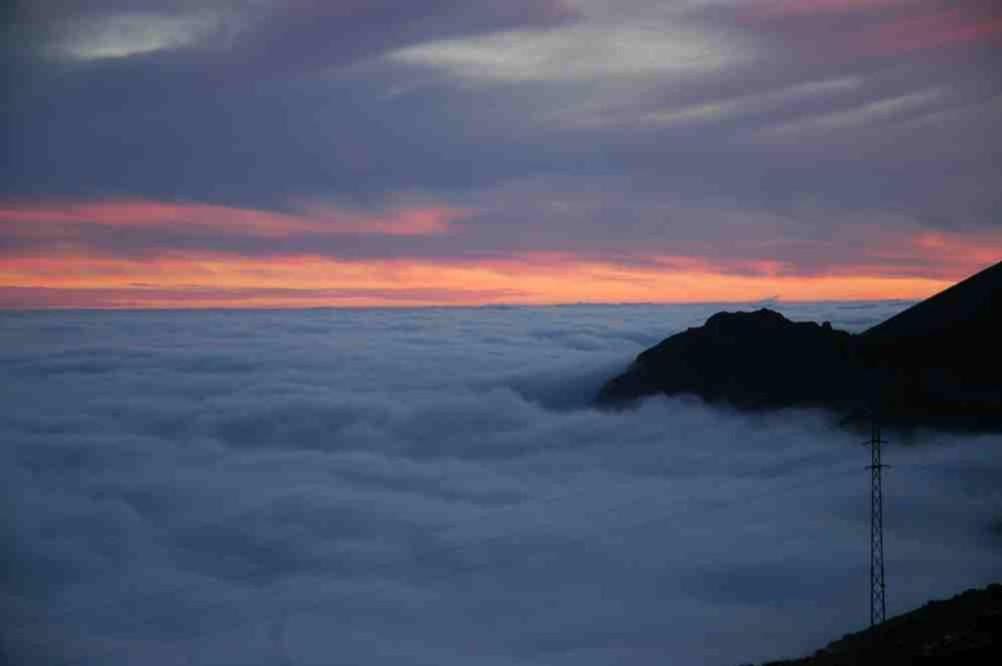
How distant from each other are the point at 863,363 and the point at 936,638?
58798mm

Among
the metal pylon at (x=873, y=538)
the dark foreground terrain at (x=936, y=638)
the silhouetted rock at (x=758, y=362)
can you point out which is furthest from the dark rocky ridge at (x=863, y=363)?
the dark foreground terrain at (x=936, y=638)

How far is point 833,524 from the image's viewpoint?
188ft

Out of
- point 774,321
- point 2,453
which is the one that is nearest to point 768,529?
point 774,321

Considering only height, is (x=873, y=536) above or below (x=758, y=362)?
below

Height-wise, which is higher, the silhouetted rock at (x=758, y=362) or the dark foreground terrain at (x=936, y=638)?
the silhouetted rock at (x=758, y=362)

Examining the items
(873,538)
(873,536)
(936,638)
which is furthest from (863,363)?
(936,638)

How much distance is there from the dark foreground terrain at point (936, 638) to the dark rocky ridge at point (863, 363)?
144 ft

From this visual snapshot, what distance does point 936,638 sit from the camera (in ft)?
53.9

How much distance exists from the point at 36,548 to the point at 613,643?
5036 cm

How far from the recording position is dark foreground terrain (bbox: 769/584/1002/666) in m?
13.8

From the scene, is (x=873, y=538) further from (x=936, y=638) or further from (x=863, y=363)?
(x=863, y=363)

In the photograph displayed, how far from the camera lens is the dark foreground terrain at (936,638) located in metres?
13.8

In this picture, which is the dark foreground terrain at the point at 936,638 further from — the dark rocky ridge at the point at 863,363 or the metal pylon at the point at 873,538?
the dark rocky ridge at the point at 863,363

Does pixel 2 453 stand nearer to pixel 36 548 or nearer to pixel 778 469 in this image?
pixel 36 548
